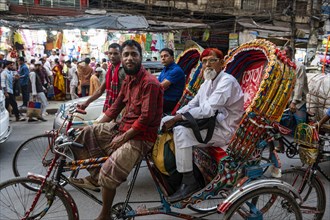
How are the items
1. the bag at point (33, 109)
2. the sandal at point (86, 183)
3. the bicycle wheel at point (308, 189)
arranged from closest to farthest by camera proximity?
the sandal at point (86, 183) < the bicycle wheel at point (308, 189) < the bag at point (33, 109)

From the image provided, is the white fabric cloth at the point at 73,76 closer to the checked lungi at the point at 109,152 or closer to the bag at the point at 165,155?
the checked lungi at the point at 109,152

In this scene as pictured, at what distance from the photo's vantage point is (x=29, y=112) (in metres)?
7.58

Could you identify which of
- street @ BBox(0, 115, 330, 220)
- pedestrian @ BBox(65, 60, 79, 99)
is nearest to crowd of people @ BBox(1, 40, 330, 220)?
street @ BBox(0, 115, 330, 220)

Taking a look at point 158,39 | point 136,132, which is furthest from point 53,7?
point 136,132

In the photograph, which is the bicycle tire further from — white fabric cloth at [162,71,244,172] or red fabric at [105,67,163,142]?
white fabric cloth at [162,71,244,172]

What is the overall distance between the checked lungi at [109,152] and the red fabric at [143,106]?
109 mm

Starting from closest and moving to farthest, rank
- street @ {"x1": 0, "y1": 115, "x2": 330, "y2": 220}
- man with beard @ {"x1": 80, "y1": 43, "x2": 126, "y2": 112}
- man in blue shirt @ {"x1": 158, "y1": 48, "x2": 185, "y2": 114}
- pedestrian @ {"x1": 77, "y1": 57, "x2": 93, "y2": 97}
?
street @ {"x1": 0, "y1": 115, "x2": 330, "y2": 220}
man with beard @ {"x1": 80, "y1": 43, "x2": 126, "y2": 112}
man in blue shirt @ {"x1": 158, "y1": 48, "x2": 185, "y2": 114}
pedestrian @ {"x1": 77, "y1": 57, "x2": 93, "y2": 97}

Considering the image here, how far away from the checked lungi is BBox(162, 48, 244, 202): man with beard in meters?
0.29

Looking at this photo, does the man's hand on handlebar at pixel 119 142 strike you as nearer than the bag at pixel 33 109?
Yes

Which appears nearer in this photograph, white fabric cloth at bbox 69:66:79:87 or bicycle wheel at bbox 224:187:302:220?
bicycle wheel at bbox 224:187:302:220

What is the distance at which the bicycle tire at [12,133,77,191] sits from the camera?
4.18m

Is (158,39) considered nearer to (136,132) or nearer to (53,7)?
(53,7)

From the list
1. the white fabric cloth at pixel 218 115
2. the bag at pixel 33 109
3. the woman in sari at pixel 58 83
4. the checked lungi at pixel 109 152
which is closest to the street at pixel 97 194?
the bag at pixel 33 109

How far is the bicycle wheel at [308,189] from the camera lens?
3.06 m
